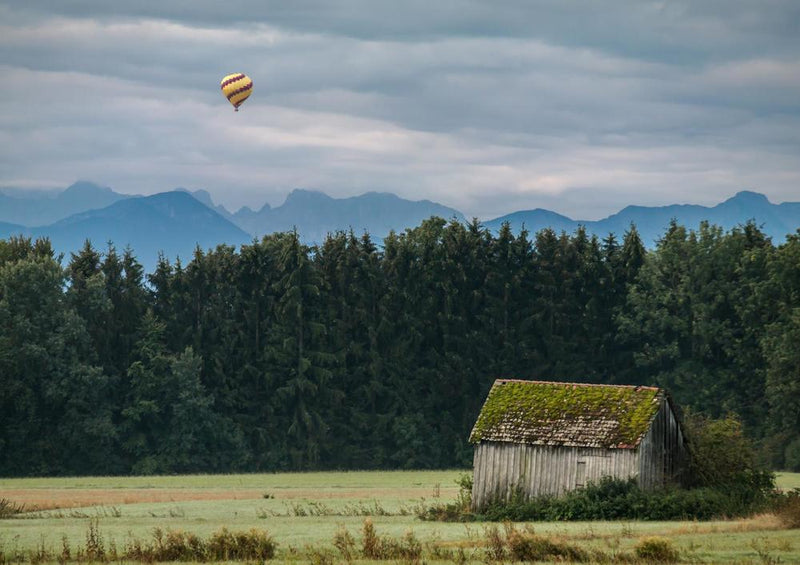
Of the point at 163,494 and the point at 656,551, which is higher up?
the point at 656,551

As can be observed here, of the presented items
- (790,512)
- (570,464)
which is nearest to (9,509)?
(570,464)

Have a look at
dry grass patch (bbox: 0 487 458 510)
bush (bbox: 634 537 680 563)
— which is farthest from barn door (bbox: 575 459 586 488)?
bush (bbox: 634 537 680 563)

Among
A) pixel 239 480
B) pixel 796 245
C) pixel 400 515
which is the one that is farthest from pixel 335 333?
pixel 400 515

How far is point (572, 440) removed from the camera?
52938 millimetres

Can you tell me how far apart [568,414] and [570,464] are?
235 cm

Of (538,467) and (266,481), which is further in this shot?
(266,481)

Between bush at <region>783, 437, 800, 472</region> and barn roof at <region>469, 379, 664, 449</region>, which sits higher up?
barn roof at <region>469, 379, 664, 449</region>

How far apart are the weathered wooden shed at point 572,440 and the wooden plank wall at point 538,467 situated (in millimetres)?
38

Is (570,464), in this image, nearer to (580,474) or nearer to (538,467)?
(580,474)

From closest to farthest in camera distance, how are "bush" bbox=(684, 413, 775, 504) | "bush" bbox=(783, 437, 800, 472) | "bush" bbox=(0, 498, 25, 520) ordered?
"bush" bbox=(684, 413, 775, 504) → "bush" bbox=(0, 498, 25, 520) → "bush" bbox=(783, 437, 800, 472)

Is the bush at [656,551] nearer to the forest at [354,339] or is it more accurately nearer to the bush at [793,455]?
the bush at [793,455]

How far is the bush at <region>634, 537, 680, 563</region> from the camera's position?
33.3 m

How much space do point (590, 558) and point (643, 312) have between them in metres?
72.3

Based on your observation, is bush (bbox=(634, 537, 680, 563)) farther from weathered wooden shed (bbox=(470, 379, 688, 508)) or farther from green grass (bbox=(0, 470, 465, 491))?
green grass (bbox=(0, 470, 465, 491))
